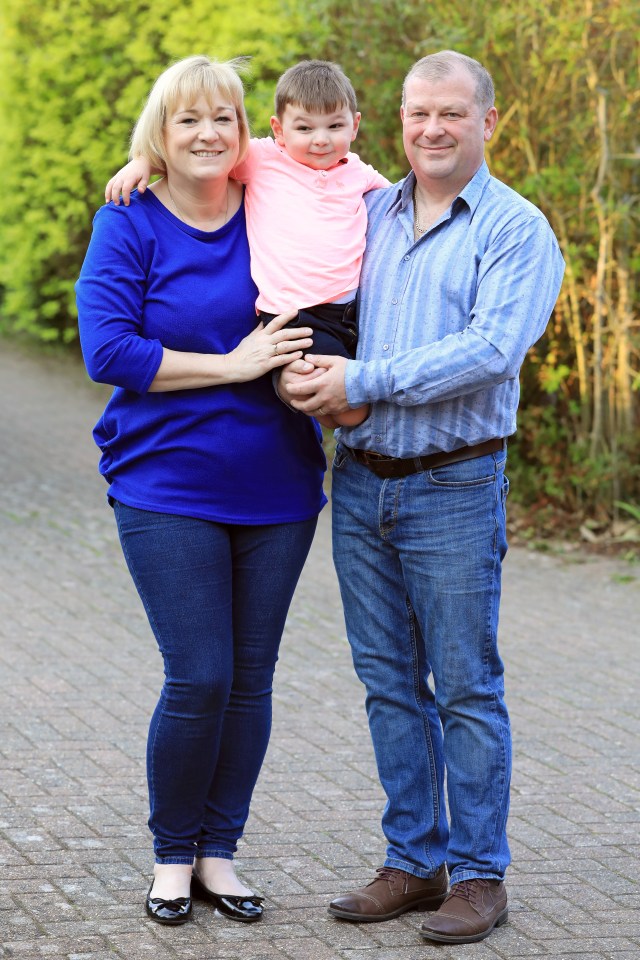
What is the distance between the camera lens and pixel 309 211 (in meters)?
3.43

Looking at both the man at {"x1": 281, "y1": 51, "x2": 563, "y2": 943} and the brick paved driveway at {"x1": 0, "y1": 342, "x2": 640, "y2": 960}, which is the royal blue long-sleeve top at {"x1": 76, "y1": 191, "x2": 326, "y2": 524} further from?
the brick paved driveway at {"x1": 0, "y1": 342, "x2": 640, "y2": 960}

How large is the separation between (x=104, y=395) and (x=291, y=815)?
33.9 ft

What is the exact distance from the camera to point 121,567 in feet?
25.7

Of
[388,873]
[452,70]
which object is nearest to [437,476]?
[452,70]

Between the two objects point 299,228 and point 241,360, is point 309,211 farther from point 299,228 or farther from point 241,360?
point 241,360

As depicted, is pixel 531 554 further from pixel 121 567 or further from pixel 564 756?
pixel 564 756

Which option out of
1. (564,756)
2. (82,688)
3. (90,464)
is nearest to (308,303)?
(564,756)

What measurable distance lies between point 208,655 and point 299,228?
1.03 meters

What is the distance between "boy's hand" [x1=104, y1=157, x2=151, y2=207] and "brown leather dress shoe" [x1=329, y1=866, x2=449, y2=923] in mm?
1808

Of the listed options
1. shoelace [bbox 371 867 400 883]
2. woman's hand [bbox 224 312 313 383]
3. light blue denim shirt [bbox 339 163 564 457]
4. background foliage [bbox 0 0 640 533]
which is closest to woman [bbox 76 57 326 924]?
woman's hand [bbox 224 312 313 383]

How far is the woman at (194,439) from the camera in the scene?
3.38 meters

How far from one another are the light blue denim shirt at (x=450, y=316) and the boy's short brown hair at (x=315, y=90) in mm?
276

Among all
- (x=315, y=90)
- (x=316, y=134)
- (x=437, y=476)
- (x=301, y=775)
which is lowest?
(x=301, y=775)

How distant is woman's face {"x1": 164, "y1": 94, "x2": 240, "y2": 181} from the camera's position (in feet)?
11.1
